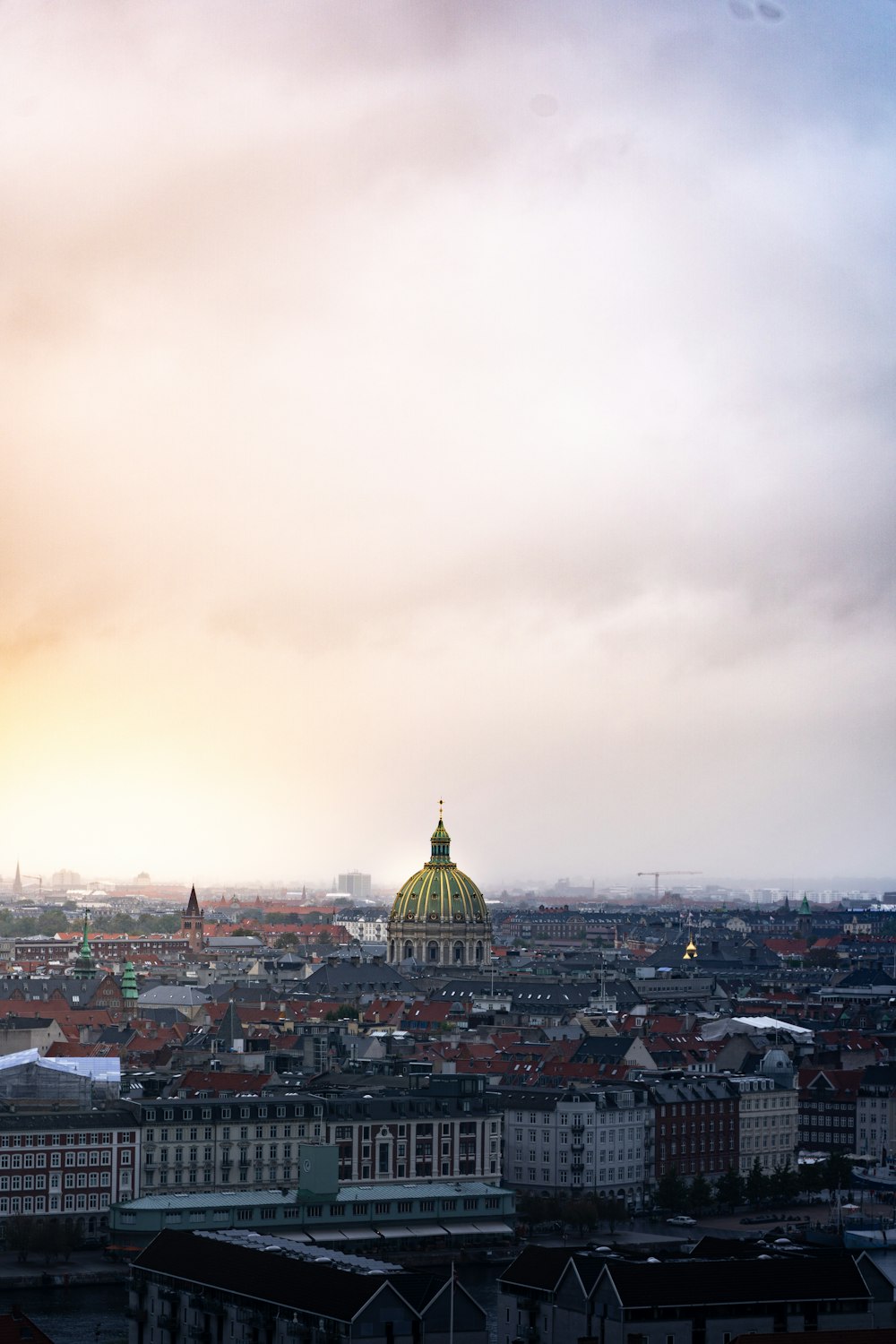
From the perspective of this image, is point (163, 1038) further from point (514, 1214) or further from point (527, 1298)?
point (527, 1298)

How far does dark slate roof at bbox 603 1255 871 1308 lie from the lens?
2689 cm

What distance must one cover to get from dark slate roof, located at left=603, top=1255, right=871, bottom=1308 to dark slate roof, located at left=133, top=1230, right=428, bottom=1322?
2.28 metres

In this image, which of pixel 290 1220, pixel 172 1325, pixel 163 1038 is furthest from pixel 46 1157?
pixel 163 1038

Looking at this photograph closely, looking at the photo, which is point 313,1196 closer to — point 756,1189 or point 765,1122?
point 756,1189

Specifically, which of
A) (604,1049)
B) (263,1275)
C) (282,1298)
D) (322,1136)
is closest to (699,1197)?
(322,1136)

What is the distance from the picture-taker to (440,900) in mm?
99125

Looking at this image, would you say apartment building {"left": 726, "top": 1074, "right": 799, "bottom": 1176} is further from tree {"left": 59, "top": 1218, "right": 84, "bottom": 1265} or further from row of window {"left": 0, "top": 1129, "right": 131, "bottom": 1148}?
tree {"left": 59, "top": 1218, "right": 84, "bottom": 1265}

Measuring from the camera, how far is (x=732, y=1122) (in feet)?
154

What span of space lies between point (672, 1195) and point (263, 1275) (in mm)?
15667

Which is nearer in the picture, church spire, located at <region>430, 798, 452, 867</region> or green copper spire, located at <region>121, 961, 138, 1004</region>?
green copper spire, located at <region>121, 961, 138, 1004</region>

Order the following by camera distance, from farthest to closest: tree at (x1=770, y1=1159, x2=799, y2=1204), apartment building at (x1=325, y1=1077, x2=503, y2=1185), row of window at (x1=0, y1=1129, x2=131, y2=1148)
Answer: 1. tree at (x1=770, y1=1159, x2=799, y2=1204)
2. apartment building at (x1=325, y1=1077, x2=503, y2=1185)
3. row of window at (x1=0, y1=1129, x2=131, y2=1148)

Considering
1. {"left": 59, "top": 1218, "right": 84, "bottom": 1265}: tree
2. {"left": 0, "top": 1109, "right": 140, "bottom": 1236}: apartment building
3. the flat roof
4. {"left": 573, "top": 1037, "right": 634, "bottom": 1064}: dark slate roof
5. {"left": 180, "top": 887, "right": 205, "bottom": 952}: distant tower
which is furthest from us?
{"left": 180, "top": 887, "right": 205, "bottom": 952}: distant tower

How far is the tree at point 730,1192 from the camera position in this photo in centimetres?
4306

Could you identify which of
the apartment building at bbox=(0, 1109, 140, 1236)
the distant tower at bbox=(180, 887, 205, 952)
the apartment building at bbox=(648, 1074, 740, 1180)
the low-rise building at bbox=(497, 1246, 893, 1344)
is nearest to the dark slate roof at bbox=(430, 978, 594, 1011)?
the apartment building at bbox=(648, 1074, 740, 1180)
